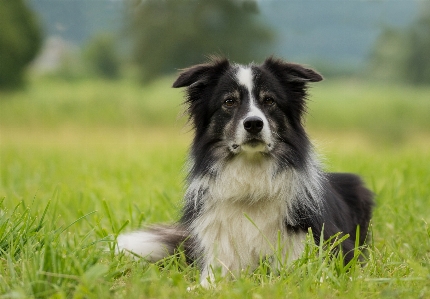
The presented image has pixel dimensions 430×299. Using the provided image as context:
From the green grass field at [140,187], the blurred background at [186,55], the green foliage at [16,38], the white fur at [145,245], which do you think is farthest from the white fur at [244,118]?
the green foliage at [16,38]

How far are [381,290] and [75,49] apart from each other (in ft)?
42.7

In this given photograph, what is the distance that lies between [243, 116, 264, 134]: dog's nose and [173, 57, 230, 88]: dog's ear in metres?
0.62

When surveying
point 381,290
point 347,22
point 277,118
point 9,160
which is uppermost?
point 347,22

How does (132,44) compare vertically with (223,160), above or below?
above

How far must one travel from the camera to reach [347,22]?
48.6 ft

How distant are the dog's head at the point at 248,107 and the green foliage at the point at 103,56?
1238cm

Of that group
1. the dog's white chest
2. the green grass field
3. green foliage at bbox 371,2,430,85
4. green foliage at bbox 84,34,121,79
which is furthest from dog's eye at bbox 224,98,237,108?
green foliage at bbox 371,2,430,85

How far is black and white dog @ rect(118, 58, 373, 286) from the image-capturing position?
396 cm

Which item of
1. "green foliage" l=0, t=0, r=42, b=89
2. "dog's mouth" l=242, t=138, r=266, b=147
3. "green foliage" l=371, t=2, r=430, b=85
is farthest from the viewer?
"green foliage" l=371, t=2, r=430, b=85

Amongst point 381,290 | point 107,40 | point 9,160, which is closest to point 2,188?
point 9,160

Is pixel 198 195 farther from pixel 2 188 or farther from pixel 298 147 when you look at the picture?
pixel 2 188

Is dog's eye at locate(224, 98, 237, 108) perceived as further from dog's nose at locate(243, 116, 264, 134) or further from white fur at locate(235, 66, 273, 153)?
dog's nose at locate(243, 116, 264, 134)

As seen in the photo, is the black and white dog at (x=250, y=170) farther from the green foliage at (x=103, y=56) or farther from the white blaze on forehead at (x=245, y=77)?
the green foliage at (x=103, y=56)

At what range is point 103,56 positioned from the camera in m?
16.8
